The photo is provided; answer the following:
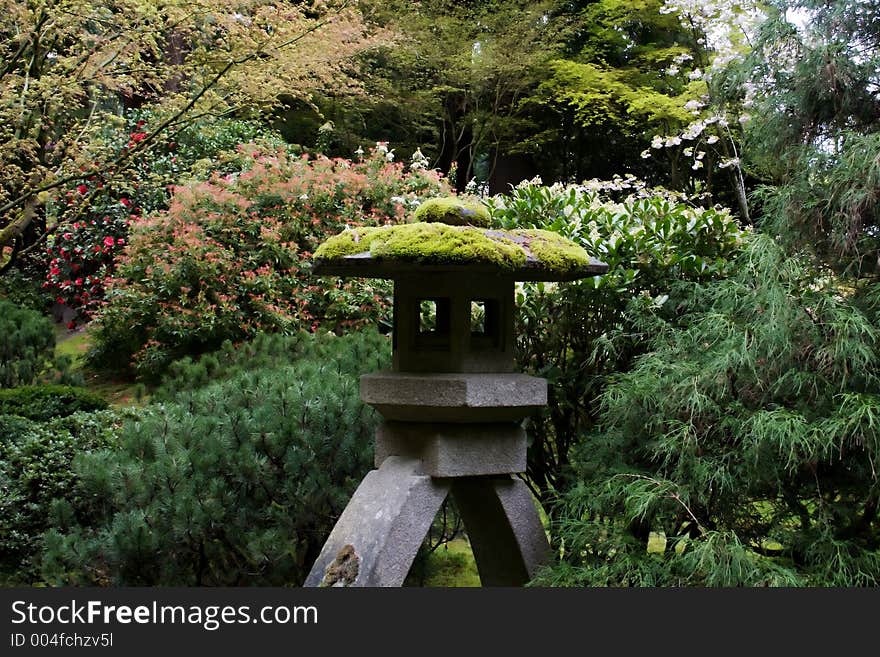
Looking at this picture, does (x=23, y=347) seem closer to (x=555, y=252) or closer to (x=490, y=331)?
(x=490, y=331)

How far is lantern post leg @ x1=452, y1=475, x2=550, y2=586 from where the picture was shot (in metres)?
3.71

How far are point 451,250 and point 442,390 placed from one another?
1.83ft

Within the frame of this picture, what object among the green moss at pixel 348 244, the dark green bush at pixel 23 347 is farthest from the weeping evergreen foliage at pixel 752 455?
the dark green bush at pixel 23 347

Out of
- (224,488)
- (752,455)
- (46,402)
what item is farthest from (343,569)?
(46,402)

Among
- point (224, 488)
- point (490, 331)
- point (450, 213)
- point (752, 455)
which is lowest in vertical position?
point (224, 488)

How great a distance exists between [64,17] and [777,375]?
13.6 ft

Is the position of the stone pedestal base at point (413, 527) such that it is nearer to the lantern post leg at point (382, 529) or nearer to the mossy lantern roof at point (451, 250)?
the lantern post leg at point (382, 529)

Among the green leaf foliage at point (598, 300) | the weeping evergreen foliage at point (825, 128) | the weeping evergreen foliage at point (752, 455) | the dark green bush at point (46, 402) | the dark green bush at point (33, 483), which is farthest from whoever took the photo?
the dark green bush at point (46, 402)

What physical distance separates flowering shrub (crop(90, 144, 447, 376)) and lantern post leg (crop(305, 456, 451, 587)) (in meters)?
3.30

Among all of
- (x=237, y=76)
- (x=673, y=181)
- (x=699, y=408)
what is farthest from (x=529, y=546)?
(x=673, y=181)

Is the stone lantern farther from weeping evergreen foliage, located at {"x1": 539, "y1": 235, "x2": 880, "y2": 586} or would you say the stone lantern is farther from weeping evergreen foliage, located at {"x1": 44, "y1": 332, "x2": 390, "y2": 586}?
weeping evergreen foliage, located at {"x1": 44, "y1": 332, "x2": 390, "y2": 586}

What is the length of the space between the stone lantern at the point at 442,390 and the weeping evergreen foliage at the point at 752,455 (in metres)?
0.36

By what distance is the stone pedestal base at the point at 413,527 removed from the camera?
331cm

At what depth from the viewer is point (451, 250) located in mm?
3203
